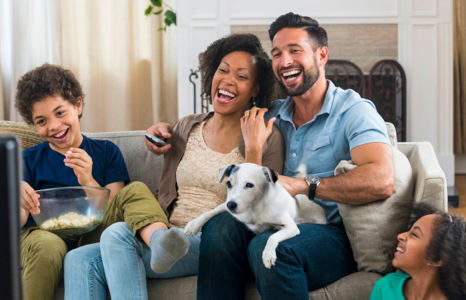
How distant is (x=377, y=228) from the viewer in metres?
1.27

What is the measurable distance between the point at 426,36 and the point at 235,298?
11.4 ft

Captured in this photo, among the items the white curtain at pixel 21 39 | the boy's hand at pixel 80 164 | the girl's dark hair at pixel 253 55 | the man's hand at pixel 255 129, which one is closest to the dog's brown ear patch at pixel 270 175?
the man's hand at pixel 255 129

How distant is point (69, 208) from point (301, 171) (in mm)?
822

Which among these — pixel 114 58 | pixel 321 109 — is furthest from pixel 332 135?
pixel 114 58

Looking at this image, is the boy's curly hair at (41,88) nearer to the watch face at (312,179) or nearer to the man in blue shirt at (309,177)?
the man in blue shirt at (309,177)

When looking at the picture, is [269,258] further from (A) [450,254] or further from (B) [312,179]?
(A) [450,254]

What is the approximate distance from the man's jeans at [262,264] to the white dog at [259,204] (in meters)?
0.03

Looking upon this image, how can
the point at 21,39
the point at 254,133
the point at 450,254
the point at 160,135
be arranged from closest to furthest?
the point at 450,254 < the point at 254,133 < the point at 160,135 < the point at 21,39

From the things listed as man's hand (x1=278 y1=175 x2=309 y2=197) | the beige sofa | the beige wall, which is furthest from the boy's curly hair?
the beige wall

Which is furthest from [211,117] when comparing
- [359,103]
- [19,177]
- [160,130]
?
[19,177]

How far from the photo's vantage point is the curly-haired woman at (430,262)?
3.55 ft

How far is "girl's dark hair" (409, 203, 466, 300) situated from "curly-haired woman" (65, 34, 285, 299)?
1.92ft

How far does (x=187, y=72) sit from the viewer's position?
3.91 m

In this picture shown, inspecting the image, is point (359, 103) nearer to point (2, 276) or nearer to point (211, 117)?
point (211, 117)
